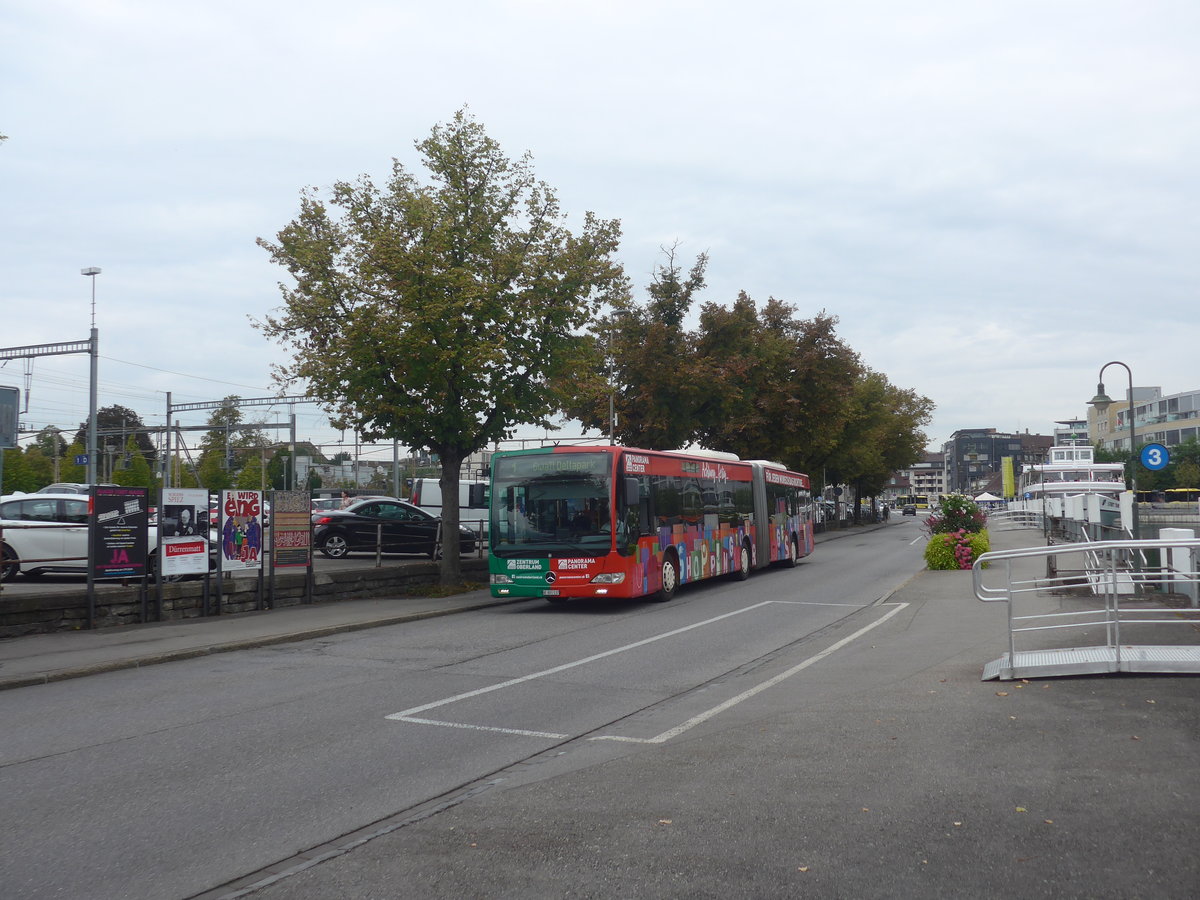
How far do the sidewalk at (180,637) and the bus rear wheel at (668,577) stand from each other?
353 centimetres

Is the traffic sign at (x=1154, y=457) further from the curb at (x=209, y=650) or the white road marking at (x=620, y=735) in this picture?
the curb at (x=209, y=650)

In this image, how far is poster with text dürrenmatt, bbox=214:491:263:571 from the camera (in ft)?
54.2

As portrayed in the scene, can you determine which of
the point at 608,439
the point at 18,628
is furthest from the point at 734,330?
the point at 18,628

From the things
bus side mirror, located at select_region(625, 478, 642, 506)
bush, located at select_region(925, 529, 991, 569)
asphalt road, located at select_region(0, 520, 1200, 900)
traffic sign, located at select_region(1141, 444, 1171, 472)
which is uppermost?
traffic sign, located at select_region(1141, 444, 1171, 472)

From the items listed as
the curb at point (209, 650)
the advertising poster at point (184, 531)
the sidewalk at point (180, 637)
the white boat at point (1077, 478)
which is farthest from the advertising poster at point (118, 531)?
the white boat at point (1077, 478)

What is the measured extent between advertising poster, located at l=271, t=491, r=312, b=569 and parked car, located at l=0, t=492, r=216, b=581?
124cm

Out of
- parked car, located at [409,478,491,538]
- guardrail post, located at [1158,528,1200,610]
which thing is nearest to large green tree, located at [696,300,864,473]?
parked car, located at [409,478,491,538]

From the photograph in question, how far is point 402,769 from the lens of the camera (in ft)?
22.9

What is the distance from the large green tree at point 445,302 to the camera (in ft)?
63.8

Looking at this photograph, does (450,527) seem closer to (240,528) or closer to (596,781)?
(240,528)

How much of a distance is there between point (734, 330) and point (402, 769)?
122ft

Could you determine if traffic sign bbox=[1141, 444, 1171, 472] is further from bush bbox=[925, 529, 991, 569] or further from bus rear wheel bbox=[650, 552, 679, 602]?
bus rear wheel bbox=[650, 552, 679, 602]

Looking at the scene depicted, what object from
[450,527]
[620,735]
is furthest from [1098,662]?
[450,527]

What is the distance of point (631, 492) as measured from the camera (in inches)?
719
